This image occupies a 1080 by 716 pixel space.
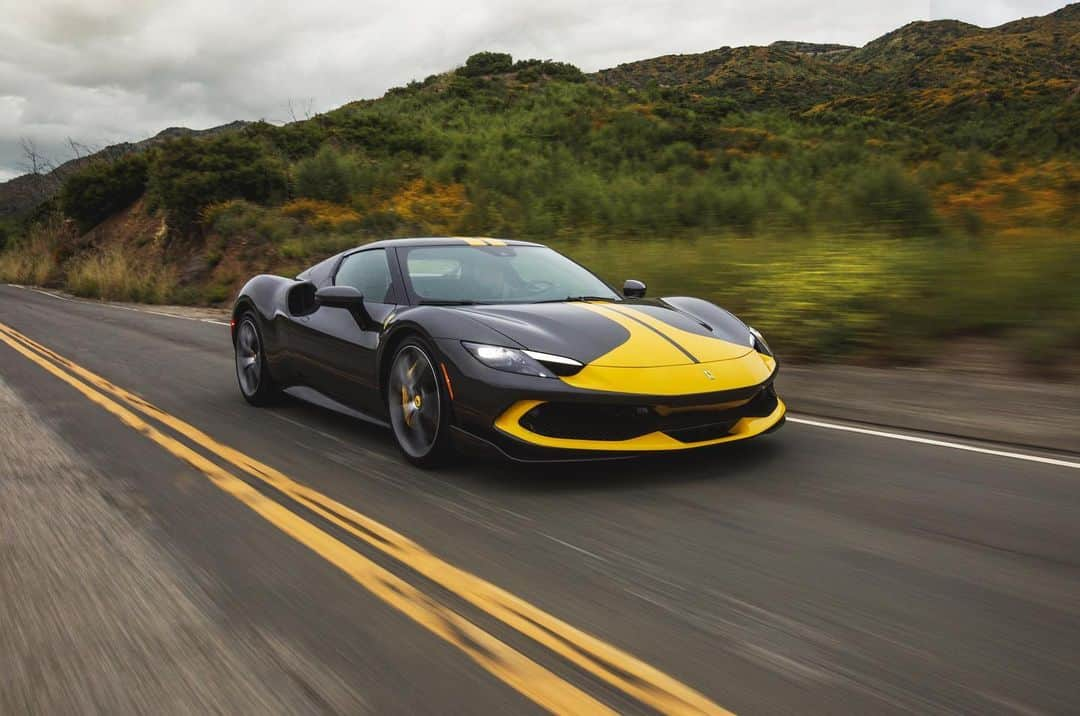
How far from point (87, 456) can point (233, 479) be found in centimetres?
129

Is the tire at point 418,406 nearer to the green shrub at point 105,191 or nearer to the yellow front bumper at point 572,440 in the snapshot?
the yellow front bumper at point 572,440

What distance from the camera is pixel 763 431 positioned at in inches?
195

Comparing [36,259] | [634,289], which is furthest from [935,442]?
[36,259]

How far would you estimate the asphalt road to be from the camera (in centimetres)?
253

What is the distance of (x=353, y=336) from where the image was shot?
585 centimetres

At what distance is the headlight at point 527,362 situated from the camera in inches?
181

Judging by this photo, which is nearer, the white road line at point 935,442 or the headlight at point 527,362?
the headlight at point 527,362

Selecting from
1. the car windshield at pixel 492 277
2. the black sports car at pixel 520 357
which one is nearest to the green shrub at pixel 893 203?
the car windshield at pixel 492 277

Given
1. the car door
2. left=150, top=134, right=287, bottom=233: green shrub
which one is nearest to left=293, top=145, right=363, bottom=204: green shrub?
left=150, top=134, right=287, bottom=233: green shrub

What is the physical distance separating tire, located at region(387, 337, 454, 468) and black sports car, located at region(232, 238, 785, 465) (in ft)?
0.03

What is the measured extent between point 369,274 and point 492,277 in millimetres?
837

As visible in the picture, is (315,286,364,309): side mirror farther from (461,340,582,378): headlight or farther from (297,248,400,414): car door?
(461,340,582,378): headlight

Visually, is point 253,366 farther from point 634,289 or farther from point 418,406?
point 634,289

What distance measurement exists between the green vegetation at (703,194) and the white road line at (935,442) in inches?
73.8
